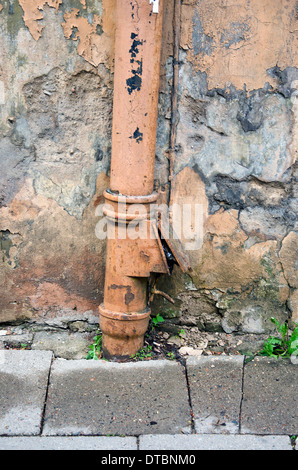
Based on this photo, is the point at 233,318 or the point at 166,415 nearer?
the point at 166,415

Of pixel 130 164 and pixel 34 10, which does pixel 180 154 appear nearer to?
pixel 130 164

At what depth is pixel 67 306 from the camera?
3055mm

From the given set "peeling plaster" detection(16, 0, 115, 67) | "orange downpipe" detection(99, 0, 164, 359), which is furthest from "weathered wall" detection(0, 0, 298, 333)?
"orange downpipe" detection(99, 0, 164, 359)

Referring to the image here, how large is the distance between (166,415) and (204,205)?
1.14 metres

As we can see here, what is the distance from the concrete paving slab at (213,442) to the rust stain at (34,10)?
2.08 metres

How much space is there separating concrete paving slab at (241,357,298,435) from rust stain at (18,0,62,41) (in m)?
2.11

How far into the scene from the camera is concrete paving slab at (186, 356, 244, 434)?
2420 millimetres

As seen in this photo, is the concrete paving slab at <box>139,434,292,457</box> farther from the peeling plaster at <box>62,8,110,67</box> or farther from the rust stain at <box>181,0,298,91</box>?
the peeling plaster at <box>62,8,110,67</box>

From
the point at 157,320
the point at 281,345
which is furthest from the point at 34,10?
the point at 281,345

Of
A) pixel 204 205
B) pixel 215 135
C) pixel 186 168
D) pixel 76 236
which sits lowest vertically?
pixel 76 236

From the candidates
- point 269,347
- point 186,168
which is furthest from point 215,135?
point 269,347

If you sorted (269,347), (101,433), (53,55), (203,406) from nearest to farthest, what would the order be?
1. (101,433)
2. (203,406)
3. (53,55)
4. (269,347)

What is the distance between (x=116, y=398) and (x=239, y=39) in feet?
6.33

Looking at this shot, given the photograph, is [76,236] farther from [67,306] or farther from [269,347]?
[269,347]
